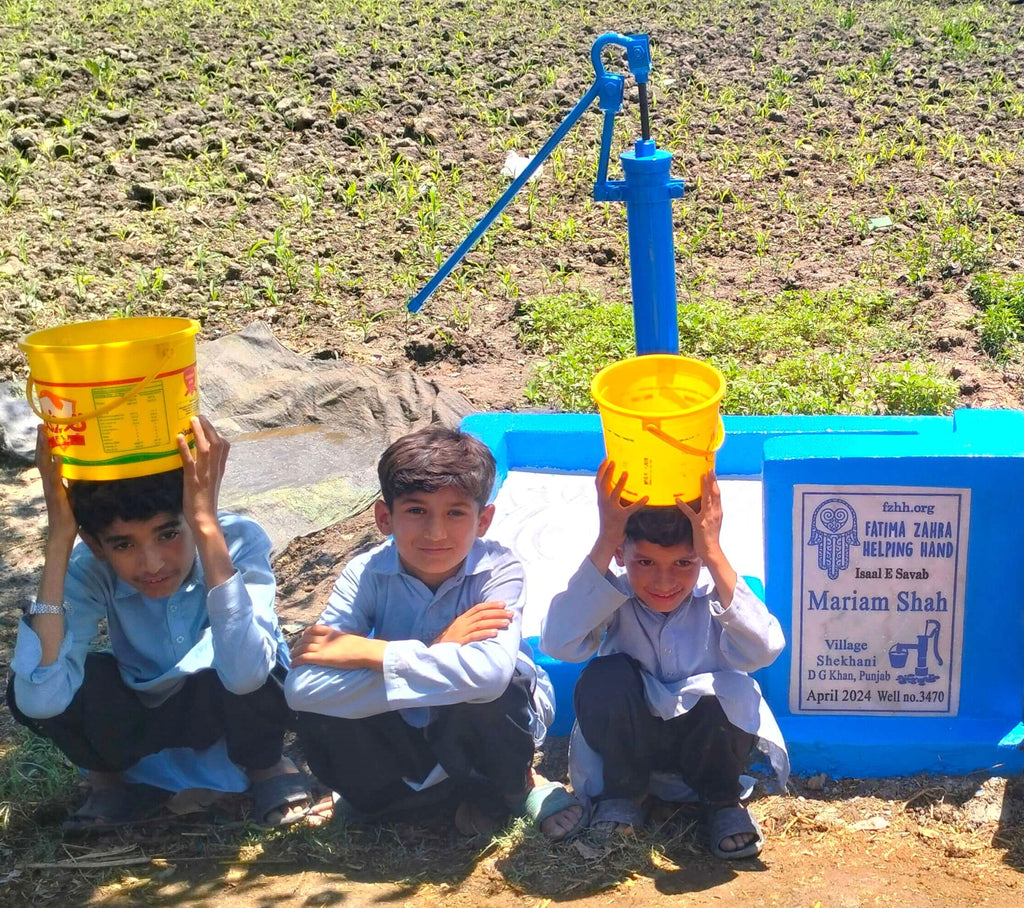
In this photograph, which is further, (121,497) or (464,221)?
(464,221)

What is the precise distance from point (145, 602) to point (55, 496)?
354mm

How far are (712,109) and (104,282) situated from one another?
13.7 ft

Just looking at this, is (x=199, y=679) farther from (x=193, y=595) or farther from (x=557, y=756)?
(x=557, y=756)

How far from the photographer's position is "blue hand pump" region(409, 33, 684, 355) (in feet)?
9.95

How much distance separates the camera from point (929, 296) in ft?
19.2

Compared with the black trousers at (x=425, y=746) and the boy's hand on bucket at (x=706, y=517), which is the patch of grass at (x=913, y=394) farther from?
the black trousers at (x=425, y=746)

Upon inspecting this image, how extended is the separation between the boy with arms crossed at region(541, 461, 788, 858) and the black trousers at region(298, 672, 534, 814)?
0.15 metres

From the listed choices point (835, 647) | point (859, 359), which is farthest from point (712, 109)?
point (835, 647)

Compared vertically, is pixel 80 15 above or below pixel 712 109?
above

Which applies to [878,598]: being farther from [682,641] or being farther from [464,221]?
[464,221]

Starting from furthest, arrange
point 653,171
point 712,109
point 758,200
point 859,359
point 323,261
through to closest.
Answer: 1. point 712,109
2. point 758,200
3. point 323,261
4. point 859,359
5. point 653,171

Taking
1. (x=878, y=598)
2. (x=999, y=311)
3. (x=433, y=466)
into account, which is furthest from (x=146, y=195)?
(x=878, y=598)

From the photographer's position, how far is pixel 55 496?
2.51 m

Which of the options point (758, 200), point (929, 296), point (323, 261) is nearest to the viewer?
point (929, 296)
